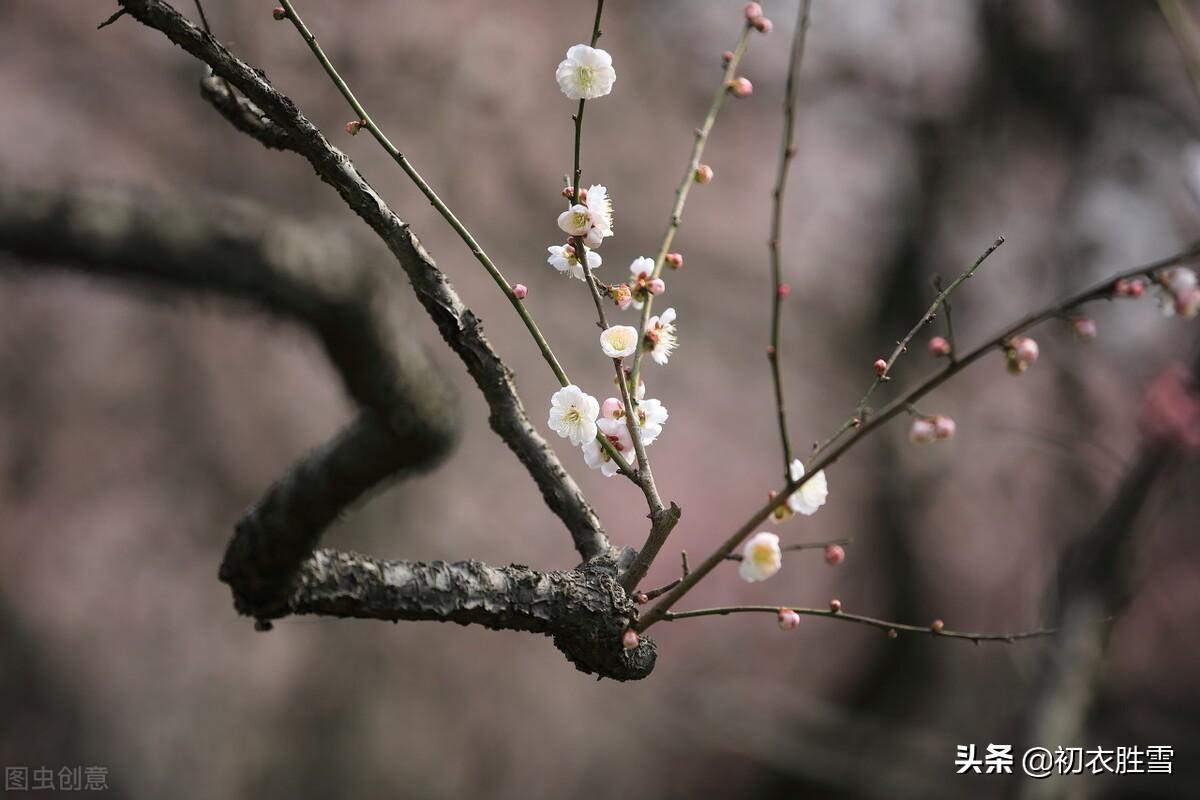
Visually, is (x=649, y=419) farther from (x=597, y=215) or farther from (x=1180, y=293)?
(x=1180, y=293)

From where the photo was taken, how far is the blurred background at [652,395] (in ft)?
7.98

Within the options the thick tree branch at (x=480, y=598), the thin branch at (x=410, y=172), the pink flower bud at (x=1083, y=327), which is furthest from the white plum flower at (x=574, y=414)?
the pink flower bud at (x=1083, y=327)

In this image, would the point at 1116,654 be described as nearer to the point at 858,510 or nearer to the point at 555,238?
the point at 858,510

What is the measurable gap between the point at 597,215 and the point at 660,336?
11 centimetres

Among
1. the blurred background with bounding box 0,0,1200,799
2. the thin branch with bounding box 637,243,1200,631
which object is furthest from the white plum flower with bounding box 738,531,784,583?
the blurred background with bounding box 0,0,1200,799

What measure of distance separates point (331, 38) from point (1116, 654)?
3.29 metres

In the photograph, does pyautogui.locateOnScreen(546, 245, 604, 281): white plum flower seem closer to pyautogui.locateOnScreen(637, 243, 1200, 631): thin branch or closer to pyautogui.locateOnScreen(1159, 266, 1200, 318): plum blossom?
pyautogui.locateOnScreen(637, 243, 1200, 631): thin branch

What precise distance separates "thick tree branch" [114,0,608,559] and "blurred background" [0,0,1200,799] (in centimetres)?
142

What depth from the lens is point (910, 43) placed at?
411 cm

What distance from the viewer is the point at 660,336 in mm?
749

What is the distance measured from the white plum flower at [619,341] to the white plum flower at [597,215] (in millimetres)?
76

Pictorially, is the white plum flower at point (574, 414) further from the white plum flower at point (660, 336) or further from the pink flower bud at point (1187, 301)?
the pink flower bud at point (1187, 301)

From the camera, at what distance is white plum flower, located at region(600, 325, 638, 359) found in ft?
2.38

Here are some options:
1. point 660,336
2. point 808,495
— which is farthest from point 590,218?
point 808,495
